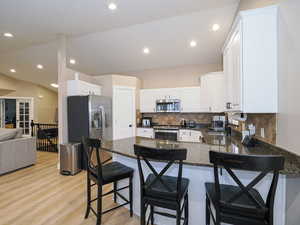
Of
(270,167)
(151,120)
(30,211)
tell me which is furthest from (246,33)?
(151,120)

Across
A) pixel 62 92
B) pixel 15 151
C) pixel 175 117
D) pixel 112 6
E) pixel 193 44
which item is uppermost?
pixel 112 6

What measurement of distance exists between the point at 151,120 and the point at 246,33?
4.25m

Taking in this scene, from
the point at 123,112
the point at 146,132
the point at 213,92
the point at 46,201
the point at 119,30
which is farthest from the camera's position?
the point at 146,132

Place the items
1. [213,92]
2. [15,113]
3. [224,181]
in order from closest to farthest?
[224,181] → [213,92] → [15,113]

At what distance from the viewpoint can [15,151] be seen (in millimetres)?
3639

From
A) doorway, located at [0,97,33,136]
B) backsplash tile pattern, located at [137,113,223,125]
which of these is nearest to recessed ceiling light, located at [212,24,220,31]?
backsplash tile pattern, located at [137,113,223,125]

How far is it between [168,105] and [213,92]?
4.52 feet

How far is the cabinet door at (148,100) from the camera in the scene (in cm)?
524

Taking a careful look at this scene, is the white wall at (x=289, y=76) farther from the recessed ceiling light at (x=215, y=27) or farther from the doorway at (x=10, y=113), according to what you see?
the doorway at (x=10, y=113)

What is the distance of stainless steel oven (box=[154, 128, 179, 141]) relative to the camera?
4762 millimetres

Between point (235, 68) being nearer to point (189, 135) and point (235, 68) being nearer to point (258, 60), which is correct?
point (258, 60)

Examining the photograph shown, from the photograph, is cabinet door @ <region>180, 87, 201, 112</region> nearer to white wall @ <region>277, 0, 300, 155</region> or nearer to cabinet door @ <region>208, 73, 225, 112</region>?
cabinet door @ <region>208, 73, 225, 112</region>

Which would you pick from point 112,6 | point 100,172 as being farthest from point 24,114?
point 100,172

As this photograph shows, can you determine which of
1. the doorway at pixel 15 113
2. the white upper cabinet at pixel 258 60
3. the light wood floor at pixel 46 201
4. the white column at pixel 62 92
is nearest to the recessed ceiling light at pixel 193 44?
the white upper cabinet at pixel 258 60
